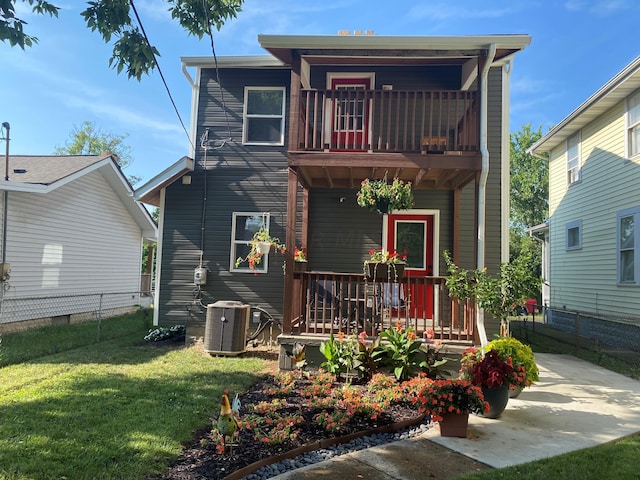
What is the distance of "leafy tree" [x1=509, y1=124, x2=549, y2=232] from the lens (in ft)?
102

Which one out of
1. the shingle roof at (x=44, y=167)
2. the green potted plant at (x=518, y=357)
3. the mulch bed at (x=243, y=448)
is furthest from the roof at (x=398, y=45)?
the shingle roof at (x=44, y=167)

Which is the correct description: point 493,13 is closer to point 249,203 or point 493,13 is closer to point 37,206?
point 249,203

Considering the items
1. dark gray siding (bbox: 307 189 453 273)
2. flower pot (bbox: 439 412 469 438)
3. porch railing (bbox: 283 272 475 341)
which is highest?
dark gray siding (bbox: 307 189 453 273)

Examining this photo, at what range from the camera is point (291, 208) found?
6277 millimetres

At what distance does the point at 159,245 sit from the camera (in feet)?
29.3

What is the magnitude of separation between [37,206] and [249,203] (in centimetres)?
558

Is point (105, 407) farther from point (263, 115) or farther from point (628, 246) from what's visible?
point (628, 246)

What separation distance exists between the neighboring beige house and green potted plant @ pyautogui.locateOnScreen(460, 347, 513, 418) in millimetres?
6007

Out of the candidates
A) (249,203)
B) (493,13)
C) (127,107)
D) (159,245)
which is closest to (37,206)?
(159,245)

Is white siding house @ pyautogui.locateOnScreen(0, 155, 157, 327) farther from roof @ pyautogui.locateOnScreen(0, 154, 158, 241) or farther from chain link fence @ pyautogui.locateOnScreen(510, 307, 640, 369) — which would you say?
chain link fence @ pyautogui.locateOnScreen(510, 307, 640, 369)

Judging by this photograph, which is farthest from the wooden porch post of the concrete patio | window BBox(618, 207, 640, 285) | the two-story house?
window BBox(618, 207, 640, 285)

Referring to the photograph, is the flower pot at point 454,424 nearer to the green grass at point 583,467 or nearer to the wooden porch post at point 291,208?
the green grass at point 583,467

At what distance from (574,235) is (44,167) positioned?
1530cm

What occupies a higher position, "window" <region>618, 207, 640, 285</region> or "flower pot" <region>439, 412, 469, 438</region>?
"window" <region>618, 207, 640, 285</region>
